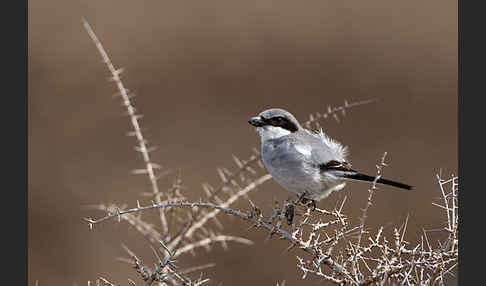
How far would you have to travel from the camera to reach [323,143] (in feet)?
9.71

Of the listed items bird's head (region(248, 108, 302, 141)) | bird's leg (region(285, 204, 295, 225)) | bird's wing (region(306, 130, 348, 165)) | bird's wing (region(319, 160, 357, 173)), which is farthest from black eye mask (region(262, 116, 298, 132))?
bird's leg (region(285, 204, 295, 225))

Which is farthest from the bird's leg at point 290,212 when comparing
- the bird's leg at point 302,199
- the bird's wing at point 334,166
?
the bird's wing at point 334,166

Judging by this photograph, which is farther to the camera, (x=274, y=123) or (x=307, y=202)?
(x=274, y=123)

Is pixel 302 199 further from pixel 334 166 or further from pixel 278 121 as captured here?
pixel 278 121

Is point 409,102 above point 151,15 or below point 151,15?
below

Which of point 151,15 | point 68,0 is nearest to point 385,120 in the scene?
point 151,15

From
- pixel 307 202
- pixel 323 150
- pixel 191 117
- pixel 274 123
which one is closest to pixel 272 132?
pixel 274 123

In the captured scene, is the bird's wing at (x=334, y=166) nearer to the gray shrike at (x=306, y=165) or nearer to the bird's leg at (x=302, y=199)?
the gray shrike at (x=306, y=165)

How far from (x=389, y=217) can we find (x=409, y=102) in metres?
2.02

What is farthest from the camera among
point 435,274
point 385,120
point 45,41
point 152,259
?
point 45,41

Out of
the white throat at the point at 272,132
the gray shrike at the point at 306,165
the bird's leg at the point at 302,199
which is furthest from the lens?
the white throat at the point at 272,132

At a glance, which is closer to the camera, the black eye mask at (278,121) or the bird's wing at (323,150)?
the bird's wing at (323,150)

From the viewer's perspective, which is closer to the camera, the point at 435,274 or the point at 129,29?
the point at 435,274

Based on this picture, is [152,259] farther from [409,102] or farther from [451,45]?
[451,45]
